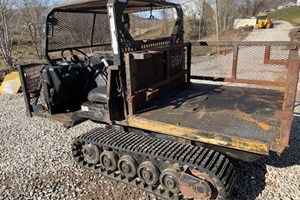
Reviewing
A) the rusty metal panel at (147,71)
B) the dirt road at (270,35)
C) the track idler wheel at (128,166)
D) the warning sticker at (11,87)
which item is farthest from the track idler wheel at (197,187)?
the dirt road at (270,35)

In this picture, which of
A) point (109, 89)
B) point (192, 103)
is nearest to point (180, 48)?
point (192, 103)

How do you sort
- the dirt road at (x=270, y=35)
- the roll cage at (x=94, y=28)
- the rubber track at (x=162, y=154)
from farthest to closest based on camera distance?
the dirt road at (x=270, y=35) → the roll cage at (x=94, y=28) → the rubber track at (x=162, y=154)

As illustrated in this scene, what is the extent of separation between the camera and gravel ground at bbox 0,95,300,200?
3.33 meters

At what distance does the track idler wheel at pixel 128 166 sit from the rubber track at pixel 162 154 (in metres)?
0.11

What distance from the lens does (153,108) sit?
11.6 feet

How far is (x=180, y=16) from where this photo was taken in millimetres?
4656

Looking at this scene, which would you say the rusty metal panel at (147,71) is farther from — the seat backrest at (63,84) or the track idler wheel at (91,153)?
the seat backrest at (63,84)

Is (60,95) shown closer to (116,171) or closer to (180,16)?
(116,171)

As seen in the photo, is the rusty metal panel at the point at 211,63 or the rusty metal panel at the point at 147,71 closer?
the rusty metal panel at the point at 147,71

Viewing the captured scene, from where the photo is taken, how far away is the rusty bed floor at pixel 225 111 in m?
2.80

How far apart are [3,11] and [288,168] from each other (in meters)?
11.3

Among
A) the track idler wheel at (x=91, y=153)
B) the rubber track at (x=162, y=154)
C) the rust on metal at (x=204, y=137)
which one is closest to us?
the rust on metal at (x=204, y=137)

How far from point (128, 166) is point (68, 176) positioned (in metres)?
0.99

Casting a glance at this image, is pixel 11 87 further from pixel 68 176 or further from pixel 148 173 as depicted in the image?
pixel 148 173
